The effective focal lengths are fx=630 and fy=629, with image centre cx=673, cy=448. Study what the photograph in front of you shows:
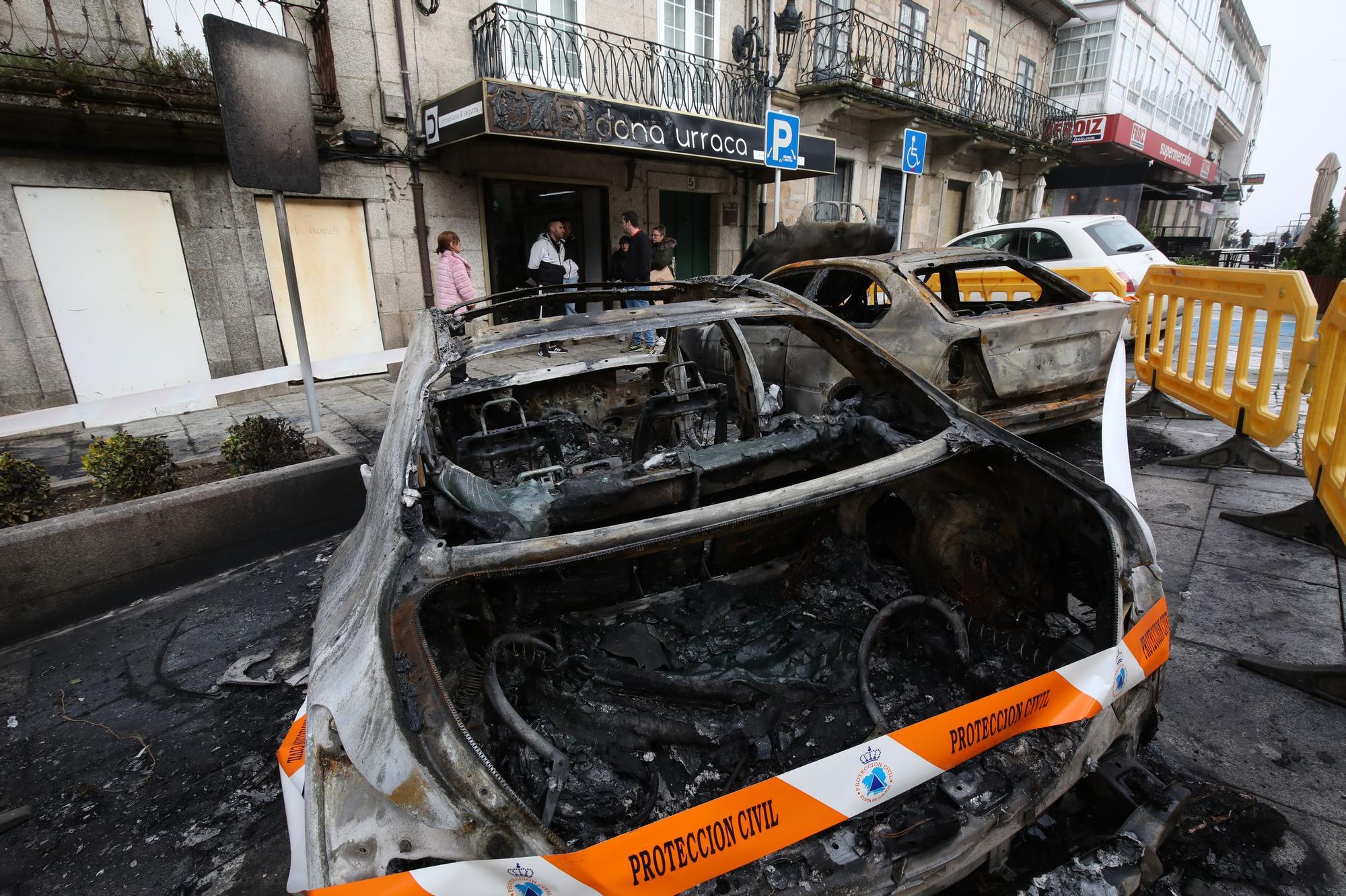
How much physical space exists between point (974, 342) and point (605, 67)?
8.01 metres

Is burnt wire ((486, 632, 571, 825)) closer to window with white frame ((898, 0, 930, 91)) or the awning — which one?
the awning

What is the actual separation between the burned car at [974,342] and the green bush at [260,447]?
336 cm

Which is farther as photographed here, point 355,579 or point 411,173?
point 411,173

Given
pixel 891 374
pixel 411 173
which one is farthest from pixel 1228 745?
pixel 411 173

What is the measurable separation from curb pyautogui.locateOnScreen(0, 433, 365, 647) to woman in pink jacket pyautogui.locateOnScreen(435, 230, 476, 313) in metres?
3.58

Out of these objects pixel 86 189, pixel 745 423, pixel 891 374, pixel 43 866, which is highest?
pixel 86 189

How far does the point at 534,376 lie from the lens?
3932mm

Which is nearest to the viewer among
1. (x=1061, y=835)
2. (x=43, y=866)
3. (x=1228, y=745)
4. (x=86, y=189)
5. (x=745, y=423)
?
(x=1061, y=835)

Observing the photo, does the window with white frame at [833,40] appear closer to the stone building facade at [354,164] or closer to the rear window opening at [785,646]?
the stone building facade at [354,164]

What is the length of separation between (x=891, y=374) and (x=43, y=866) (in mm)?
3436

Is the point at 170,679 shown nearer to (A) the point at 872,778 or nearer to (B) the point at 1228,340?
(A) the point at 872,778

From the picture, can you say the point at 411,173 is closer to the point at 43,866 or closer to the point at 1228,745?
the point at 43,866

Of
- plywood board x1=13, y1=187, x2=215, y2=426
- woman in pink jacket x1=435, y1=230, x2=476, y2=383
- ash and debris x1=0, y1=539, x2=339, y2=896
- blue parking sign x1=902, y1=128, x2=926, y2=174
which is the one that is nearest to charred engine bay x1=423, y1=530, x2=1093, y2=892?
ash and debris x1=0, y1=539, x2=339, y2=896

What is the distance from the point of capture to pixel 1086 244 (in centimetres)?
770
